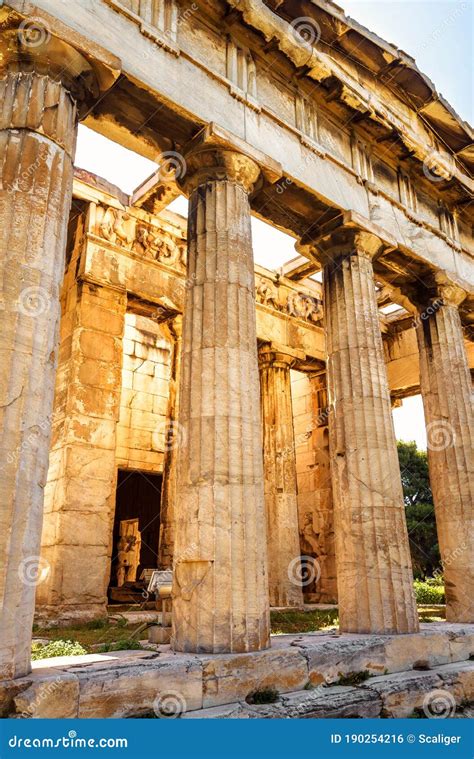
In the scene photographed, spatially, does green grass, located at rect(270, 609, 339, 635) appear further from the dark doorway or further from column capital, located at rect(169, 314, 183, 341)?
the dark doorway

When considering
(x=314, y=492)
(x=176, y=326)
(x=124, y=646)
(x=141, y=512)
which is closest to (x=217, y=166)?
(x=176, y=326)

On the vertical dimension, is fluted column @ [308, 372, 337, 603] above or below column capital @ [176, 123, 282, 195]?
below

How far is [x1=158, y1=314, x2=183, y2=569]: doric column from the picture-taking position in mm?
13000

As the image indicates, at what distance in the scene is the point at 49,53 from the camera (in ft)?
22.7

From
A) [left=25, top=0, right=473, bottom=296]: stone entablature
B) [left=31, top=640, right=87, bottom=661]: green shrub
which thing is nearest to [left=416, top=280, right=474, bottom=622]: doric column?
[left=25, top=0, right=473, bottom=296]: stone entablature

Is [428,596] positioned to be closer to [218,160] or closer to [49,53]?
[218,160]

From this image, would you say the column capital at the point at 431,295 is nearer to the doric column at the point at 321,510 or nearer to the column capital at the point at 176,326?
the column capital at the point at 176,326

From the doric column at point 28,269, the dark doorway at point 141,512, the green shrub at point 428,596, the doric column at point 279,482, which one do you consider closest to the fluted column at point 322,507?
the doric column at point 279,482

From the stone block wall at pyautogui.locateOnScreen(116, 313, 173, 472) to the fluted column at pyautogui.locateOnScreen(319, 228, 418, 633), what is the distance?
21.6 feet

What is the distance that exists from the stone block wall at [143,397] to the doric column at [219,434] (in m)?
7.53

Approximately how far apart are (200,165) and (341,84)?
12.8ft

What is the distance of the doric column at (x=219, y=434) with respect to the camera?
6766mm

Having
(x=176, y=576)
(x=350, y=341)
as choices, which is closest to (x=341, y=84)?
(x=350, y=341)

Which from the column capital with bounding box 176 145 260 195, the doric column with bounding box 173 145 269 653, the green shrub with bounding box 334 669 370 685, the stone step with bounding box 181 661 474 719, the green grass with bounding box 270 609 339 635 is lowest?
the stone step with bounding box 181 661 474 719
